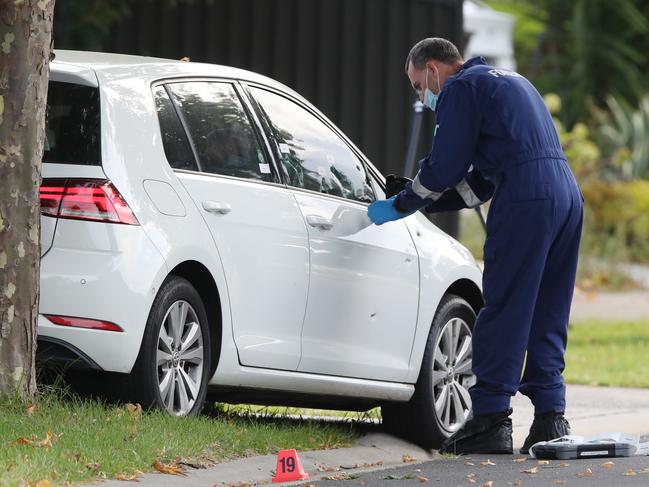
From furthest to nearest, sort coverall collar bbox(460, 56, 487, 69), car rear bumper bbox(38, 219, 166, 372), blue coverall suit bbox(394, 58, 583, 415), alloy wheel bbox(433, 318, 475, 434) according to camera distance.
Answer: alloy wheel bbox(433, 318, 475, 434) < coverall collar bbox(460, 56, 487, 69) < blue coverall suit bbox(394, 58, 583, 415) < car rear bumper bbox(38, 219, 166, 372)

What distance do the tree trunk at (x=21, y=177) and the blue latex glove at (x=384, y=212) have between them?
169cm

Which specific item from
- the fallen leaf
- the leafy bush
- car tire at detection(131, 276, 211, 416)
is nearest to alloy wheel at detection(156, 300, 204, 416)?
car tire at detection(131, 276, 211, 416)

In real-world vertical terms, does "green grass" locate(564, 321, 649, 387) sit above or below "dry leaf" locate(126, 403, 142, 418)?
below

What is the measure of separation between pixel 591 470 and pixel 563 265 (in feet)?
3.54

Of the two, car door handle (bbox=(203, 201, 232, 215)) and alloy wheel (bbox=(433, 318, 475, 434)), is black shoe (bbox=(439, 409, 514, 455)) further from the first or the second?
car door handle (bbox=(203, 201, 232, 215))

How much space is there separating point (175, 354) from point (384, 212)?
1403 mm

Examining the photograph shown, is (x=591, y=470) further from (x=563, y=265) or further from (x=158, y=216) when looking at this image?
(x=158, y=216)

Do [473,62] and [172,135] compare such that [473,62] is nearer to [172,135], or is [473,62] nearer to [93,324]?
[172,135]

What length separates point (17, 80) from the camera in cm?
622

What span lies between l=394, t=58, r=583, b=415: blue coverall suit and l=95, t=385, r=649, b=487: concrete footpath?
51cm

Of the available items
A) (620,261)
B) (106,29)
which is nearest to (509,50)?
(620,261)

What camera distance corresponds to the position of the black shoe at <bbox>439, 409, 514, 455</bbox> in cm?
694

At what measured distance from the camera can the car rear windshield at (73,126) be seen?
6047mm

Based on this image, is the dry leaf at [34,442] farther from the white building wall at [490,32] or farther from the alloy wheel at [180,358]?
the white building wall at [490,32]
